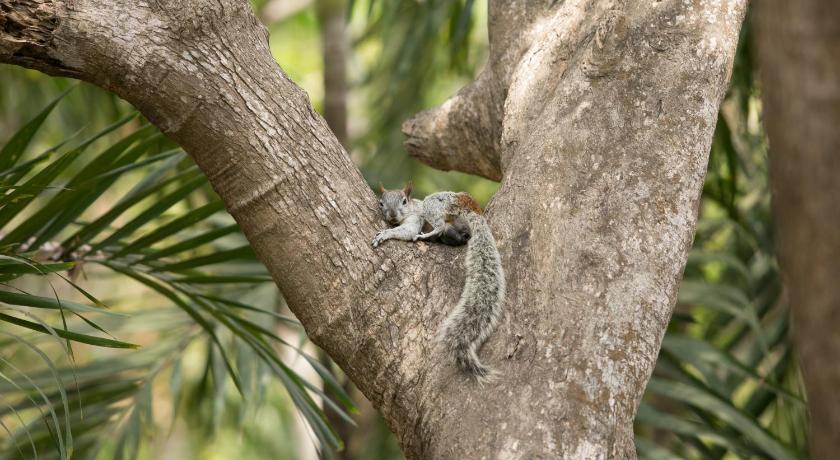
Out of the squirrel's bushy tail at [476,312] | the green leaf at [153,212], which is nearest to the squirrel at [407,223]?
the squirrel's bushy tail at [476,312]

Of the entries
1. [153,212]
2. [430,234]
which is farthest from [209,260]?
[430,234]

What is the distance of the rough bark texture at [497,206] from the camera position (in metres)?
1.82

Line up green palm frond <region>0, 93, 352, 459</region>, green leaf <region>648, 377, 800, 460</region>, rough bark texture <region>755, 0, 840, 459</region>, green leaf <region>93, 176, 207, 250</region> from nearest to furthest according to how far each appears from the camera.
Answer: rough bark texture <region>755, 0, 840, 459</region>
green palm frond <region>0, 93, 352, 459</region>
green leaf <region>93, 176, 207, 250</region>
green leaf <region>648, 377, 800, 460</region>

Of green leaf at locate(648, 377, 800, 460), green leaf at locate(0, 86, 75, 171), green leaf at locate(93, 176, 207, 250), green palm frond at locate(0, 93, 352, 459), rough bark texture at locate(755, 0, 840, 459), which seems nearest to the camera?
rough bark texture at locate(755, 0, 840, 459)

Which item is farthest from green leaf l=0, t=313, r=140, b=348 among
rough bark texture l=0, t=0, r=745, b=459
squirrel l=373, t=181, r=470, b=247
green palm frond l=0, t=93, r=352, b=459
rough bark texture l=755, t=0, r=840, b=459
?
rough bark texture l=755, t=0, r=840, b=459

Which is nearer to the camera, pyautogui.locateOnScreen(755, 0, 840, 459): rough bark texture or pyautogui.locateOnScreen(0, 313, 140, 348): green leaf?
pyautogui.locateOnScreen(755, 0, 840, 459): rough bark texture

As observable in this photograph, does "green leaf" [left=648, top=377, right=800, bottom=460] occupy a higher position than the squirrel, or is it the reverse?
the squirrel

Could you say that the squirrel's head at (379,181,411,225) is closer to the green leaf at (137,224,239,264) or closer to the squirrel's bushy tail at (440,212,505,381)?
the squirrel's bushy tail at (440,212,505,381)

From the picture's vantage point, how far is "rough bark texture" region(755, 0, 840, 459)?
1069 millimetres

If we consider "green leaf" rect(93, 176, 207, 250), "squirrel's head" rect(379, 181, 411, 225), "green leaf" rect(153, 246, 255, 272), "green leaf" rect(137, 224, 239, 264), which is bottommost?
"squirrel's head" rect(379, 181, 411, 225)

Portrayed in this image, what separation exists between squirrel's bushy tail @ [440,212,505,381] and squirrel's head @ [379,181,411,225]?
27 centimetres

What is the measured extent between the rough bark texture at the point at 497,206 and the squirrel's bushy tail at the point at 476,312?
0.09ft

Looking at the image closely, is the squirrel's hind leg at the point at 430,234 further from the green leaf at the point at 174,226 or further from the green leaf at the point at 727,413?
the green leaf at the point at 727,413

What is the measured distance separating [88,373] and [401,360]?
1.82 m
